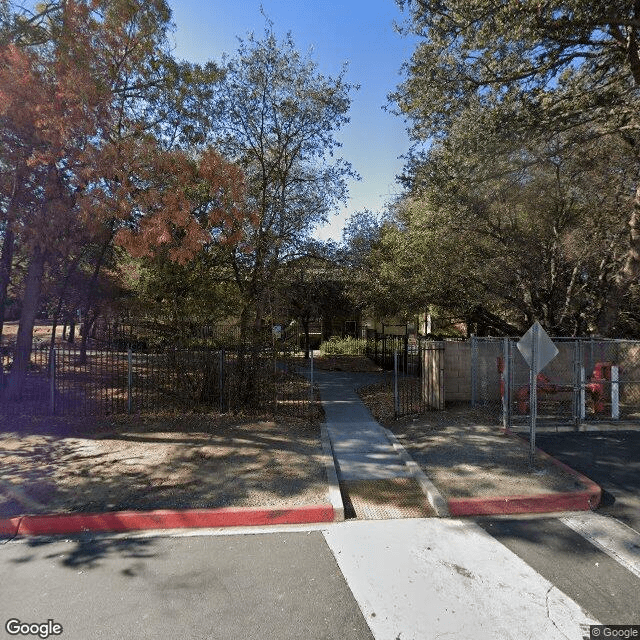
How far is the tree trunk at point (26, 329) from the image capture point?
10406 mm

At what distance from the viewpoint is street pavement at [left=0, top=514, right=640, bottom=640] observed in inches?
125

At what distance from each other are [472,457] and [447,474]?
0.94 m

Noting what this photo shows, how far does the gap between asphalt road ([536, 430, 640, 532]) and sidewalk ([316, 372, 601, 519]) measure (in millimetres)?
278

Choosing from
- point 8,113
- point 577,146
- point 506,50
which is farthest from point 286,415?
point 577,146

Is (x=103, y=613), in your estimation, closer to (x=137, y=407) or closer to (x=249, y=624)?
(x=249, y=624)

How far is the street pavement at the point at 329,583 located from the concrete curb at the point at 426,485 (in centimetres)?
30

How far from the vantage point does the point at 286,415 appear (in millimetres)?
9734

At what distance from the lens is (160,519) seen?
4930 millimetres

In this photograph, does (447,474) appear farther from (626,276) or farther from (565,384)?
(626,276)

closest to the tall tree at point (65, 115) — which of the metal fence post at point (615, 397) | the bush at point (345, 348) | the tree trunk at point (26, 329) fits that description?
the tree trunk at point (26, 329)

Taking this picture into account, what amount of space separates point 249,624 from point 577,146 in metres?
13.7

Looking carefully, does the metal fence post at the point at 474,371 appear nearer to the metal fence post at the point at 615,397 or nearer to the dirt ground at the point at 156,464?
the metal fence post at the point at 615,397

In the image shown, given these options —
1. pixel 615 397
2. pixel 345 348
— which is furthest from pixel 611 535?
pixel 345 348

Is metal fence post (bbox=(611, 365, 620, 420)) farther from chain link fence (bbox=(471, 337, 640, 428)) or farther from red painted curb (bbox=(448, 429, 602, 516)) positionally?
red painted curb (bbox=(448, 429, 602, 516))
